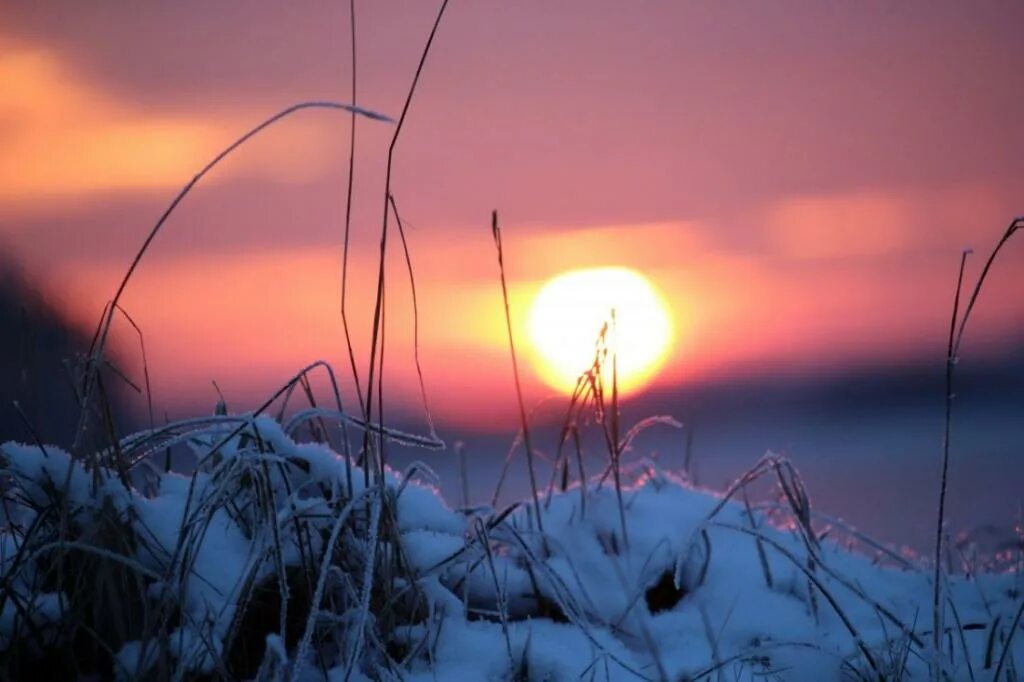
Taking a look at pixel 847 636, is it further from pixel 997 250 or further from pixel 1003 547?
pixel 1003 547

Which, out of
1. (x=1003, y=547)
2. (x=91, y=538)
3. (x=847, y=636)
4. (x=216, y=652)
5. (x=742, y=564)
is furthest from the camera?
(x=1003, y=547)

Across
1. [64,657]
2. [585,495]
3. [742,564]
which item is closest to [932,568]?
[742,564]

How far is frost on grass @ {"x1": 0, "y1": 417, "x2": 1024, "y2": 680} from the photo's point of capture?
147cm

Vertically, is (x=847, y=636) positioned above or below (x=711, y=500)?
below

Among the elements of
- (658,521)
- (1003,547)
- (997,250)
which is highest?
(997,250)

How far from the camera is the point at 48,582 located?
1582mm

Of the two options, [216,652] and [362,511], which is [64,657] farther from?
[362,511]

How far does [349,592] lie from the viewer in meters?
1.58

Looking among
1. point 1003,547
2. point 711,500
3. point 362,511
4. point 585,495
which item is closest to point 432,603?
point 362,511

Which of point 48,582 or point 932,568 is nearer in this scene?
point 48,582

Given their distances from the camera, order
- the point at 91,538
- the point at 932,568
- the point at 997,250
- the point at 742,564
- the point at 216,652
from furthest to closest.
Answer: the point at 932,568 → the point at 742,564 → the point at 997,250 → the point at 91,538 → the point at 216,652

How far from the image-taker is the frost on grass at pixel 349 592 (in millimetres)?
1473

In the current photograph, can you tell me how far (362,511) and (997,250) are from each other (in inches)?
42.8

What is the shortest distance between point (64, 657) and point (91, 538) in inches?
6.5
